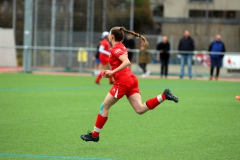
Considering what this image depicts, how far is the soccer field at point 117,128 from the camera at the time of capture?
7.76 metres

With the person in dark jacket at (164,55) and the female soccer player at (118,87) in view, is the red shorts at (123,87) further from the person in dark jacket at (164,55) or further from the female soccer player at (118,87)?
the person in dark jacket at (164,55)

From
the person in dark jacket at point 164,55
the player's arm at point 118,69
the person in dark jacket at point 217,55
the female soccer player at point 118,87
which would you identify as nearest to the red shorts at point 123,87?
the female soccer player at point 118,87

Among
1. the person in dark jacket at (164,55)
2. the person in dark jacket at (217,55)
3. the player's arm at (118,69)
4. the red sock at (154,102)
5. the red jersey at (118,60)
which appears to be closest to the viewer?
the player's arm at (118,69)

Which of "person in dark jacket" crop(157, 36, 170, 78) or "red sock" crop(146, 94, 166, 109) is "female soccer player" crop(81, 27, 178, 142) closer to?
"red sock" crop(146, 94, 166, 109)

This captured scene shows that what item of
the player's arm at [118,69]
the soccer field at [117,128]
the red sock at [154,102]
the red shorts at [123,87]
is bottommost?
the soccer field at [117,128]

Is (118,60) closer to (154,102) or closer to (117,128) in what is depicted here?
(154,102)

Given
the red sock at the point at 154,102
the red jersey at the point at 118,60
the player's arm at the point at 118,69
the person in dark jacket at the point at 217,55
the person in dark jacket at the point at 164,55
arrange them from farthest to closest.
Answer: the person in dark jacket at the point at 164,55
the person in dark jacket at the point at 217,55
the red sock at the point at 154,102
the red jersey at the point at 118,60
the player's arm at the point at 118,69

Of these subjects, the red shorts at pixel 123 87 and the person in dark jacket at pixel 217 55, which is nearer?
the red shorts at pixel 123 87

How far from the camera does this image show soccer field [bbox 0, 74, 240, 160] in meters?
7.76

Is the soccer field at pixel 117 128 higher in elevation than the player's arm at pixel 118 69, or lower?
lower

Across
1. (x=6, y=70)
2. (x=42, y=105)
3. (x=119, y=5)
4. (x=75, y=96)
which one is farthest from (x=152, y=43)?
(x=42, y=105)

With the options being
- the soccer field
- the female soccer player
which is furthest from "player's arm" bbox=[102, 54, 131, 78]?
the soccer field

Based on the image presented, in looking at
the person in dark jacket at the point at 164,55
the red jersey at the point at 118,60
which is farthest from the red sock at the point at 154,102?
the person in dark jacket at the point at 164,55

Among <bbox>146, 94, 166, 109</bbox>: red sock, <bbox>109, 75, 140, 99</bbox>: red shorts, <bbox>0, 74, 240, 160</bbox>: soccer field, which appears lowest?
<bbox>0, 74, 240, 160</bbox>: soccer field
